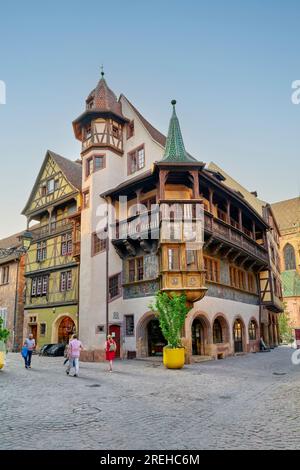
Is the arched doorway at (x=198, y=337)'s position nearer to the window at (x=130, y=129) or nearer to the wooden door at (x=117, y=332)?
the wooden door at (x=117, y=332)

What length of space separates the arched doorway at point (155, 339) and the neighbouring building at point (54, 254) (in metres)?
6.83

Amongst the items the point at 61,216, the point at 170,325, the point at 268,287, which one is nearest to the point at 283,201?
the point at 268,287

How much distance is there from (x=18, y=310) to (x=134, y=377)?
2117 cm

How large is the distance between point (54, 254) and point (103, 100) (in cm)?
1218

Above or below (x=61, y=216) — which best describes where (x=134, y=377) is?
below

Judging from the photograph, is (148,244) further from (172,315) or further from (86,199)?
(86,199)

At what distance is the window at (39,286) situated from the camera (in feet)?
98.5

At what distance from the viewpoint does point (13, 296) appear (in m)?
33.3

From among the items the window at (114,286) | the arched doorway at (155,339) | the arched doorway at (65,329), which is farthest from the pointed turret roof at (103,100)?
the arched doorway at (65,329)

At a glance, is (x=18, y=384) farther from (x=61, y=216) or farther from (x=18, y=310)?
(x=18, y=310)

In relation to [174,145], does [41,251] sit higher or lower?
lower

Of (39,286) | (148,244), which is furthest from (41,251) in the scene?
(148,244)

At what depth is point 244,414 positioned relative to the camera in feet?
26.5

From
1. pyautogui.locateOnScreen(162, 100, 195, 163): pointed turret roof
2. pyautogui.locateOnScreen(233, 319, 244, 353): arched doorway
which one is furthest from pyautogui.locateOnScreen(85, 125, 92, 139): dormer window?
pyautogui.locateOnScreen(233, 319, 244, 353): arched doorway
